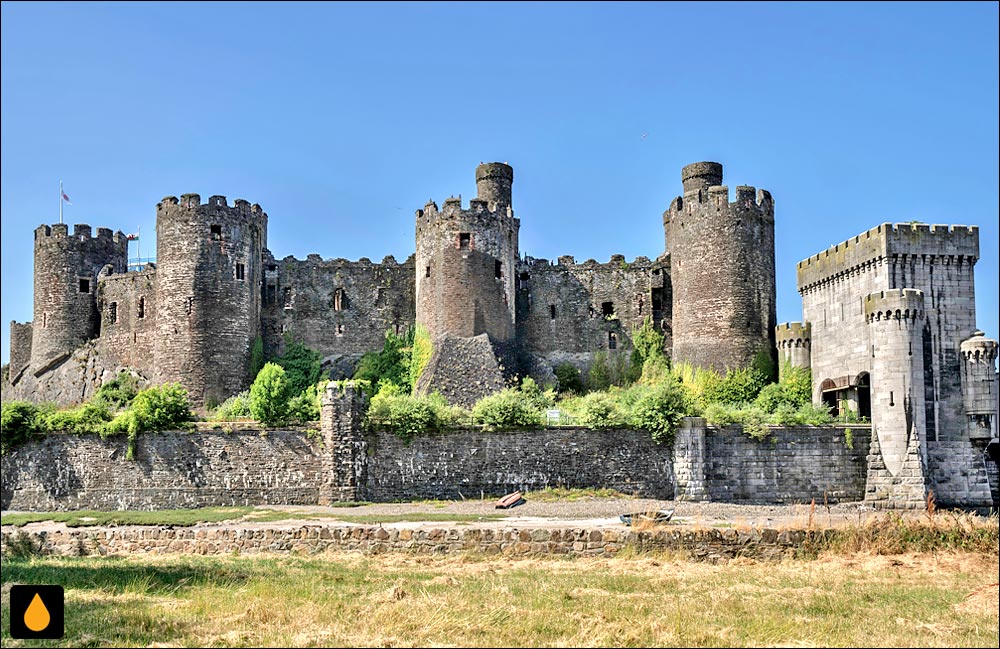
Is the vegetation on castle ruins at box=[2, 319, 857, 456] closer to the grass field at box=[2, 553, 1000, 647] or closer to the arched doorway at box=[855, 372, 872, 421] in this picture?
the arched doorway at box=[855, 372, 872, 421]

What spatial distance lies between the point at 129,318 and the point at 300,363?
26.0 ft

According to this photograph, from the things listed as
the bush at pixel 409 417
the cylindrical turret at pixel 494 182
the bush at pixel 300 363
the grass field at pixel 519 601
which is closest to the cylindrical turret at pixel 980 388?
the grass field at pixel 519 601

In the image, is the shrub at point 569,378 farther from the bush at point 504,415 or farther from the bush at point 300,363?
the bush at point 300,363

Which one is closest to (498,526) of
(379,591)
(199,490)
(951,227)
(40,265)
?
(379,591)

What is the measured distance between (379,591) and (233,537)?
853 centimetres

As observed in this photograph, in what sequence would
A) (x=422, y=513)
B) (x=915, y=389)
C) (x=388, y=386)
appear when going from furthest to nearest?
(x=388, y=386)
(x=915, y=389)
(x=422, y=513)

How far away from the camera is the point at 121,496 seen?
127 feet

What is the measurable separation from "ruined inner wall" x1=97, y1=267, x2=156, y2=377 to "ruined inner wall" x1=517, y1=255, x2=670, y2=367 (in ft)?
52.6

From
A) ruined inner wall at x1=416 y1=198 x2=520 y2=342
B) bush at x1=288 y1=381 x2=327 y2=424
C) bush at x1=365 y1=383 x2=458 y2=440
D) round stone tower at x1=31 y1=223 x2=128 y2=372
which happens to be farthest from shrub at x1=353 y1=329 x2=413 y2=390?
round stone tower at x1=31 y1=223 x2=128 y2=372

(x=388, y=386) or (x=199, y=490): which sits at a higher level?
(x=388, y=386)

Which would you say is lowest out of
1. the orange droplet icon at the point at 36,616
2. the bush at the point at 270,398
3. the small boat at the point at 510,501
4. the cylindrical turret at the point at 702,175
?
the small boat at the point at 510,501

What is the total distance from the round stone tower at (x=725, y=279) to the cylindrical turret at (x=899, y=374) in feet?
25.0

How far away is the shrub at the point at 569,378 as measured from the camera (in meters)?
49.1

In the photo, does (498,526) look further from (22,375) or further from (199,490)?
(22,375)
